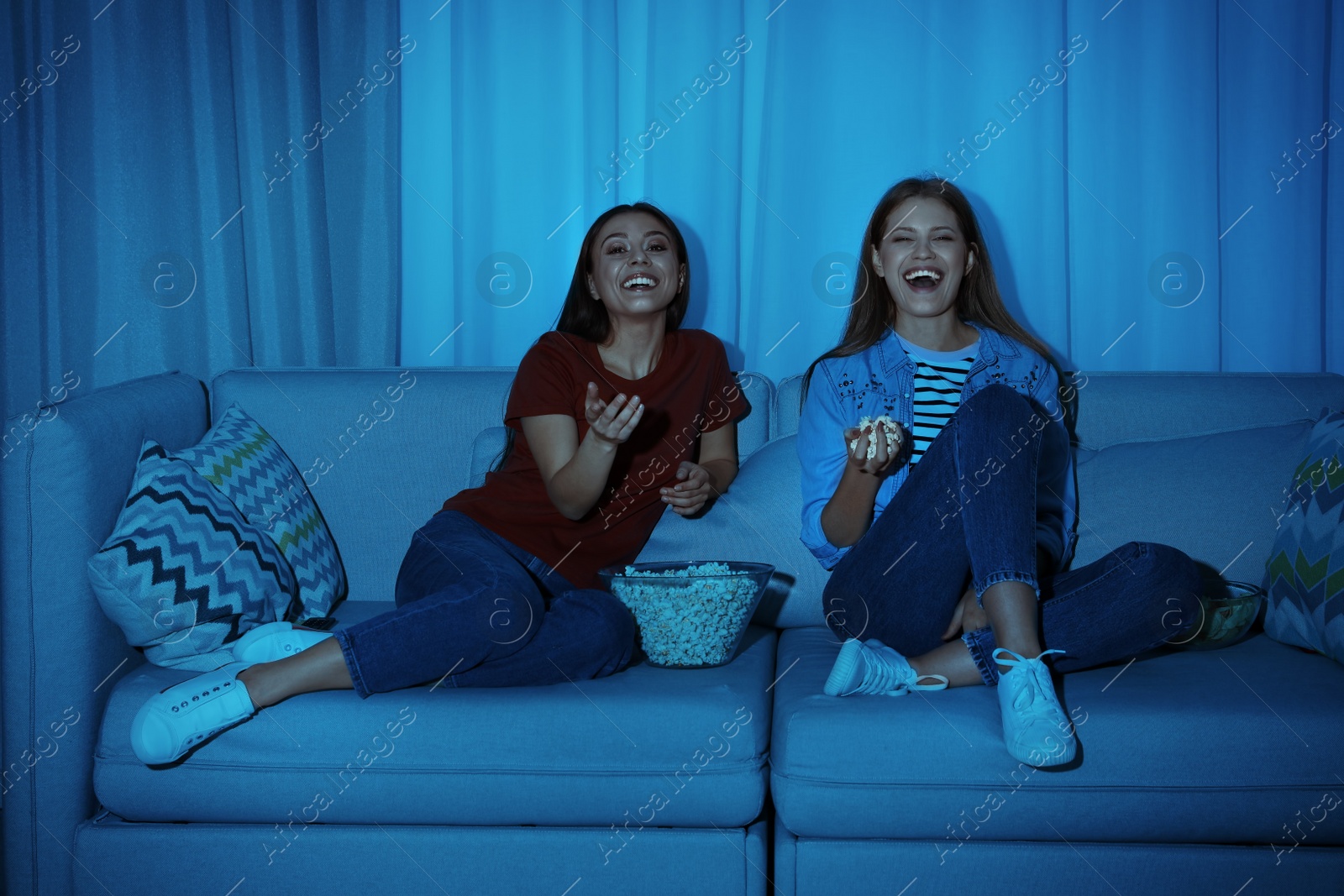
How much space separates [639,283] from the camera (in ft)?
6.05

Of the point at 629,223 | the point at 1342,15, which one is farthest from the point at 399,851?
the point at 1342,15

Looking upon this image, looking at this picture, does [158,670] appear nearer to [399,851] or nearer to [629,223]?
[399,851]

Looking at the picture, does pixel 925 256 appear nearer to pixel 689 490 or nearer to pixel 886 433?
pixel 886 433

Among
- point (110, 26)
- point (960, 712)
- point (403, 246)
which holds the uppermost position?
point (110, 26)

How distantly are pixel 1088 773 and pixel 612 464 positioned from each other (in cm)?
84

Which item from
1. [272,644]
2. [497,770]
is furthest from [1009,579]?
[272,644]

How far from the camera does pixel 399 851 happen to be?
4.61 ft

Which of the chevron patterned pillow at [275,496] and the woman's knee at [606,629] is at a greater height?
the chevron patterned pillow at [275,496]

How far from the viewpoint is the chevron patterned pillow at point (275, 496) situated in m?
1.74

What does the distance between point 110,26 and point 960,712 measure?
6.96 ft

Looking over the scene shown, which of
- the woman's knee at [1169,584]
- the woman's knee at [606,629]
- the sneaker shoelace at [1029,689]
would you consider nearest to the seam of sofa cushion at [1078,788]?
the sneaker shoelace at [1029,689]

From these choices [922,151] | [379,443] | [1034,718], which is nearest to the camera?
[1034,718]

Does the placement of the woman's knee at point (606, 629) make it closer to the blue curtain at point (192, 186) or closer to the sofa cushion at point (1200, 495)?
the sofa cushion at point (1200, 495)

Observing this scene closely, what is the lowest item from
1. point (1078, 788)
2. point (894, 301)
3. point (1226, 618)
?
point (1078, 788)
